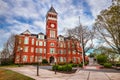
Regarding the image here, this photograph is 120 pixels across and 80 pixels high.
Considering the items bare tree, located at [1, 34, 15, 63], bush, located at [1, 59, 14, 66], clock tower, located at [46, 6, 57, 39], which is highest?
clock tower, located at [46, 6, 57, 39]

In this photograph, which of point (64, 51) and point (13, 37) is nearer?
point (13, 37)

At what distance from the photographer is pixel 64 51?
191 feet

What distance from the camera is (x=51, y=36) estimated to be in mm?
54969

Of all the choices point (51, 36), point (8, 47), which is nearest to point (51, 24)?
point (51, 36)

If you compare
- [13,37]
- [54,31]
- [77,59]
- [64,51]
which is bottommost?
[77,59]

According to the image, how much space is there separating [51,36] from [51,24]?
211 inches

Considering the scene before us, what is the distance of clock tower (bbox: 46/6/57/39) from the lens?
180 feet

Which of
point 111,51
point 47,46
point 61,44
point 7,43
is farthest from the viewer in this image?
point 61,44

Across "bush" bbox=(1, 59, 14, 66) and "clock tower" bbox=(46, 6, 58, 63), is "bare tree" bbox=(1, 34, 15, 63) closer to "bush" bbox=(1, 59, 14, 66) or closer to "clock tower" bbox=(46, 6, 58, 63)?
"bush" bbox=(1, 59, 14, 66)

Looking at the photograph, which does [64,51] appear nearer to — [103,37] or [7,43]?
[7,43]

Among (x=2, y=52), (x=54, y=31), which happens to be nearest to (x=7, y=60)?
(x=2, y=52)

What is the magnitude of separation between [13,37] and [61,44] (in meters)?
23.3

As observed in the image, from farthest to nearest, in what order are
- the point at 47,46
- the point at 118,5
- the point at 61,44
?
the point at 61,44
the point at 47,46
the point at 118,5

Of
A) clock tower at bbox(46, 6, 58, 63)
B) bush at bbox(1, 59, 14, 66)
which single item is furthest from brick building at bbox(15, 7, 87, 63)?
bush at bbox(1, 59, 14, 66)
